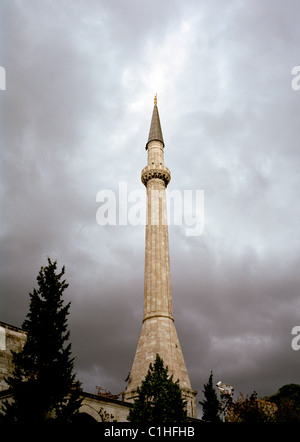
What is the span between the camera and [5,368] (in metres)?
27.6

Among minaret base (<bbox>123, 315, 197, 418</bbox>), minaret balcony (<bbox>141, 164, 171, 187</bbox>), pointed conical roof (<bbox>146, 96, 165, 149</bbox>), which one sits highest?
pointed conical roof (<bbox>146, 96, 165, 149</bbox>)

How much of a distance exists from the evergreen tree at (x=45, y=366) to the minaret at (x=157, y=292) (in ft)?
34.9

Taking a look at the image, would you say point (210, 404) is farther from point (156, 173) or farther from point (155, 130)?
point (155, 130)

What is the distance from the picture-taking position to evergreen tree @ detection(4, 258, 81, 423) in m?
15.6

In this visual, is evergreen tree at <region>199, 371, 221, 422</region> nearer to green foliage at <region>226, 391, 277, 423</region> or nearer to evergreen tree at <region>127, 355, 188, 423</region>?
green foliage at <region>226, 391, 277, 423</region>

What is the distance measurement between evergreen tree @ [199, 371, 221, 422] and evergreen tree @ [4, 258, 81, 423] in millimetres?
23070

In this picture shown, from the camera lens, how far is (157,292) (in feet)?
106

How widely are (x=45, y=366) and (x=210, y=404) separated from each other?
85.8 feet

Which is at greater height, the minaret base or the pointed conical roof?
the pointed conical roof

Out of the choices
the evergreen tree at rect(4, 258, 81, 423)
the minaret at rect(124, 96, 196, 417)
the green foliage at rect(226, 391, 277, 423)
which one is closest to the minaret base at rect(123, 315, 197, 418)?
the minaret at rect(124, 96, 196, 417)

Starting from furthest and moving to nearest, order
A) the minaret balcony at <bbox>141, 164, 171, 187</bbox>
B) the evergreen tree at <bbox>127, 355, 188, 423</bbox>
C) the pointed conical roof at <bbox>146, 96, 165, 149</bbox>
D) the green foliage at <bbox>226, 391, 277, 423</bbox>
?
the pointed conical roof at <bbox>146, 96, 165, 149</bbox>, the minaret balcony at <bbox>141, 164, 171, 187</bbox>, the green foliage at <bbox>226, 391, 277, 423</bbox>, the evergreen tree at <bbox>127, 355, 188, 423</bbox>
